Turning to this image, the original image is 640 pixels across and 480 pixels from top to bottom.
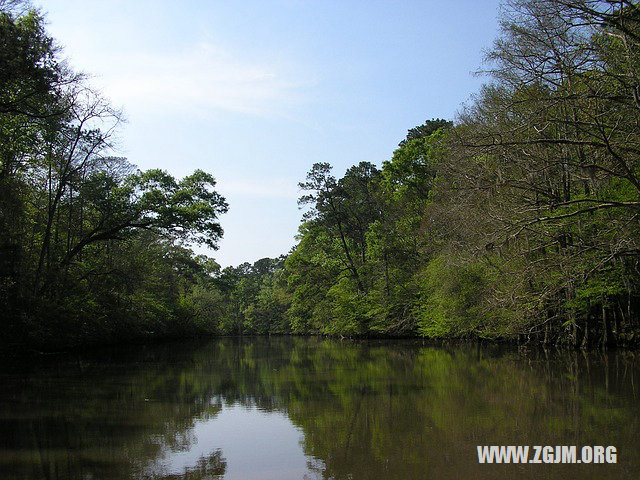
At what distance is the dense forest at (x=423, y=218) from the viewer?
11648 millimetres

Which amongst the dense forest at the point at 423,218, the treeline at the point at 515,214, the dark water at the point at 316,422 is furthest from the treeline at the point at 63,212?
the treeline at the point at 515,214

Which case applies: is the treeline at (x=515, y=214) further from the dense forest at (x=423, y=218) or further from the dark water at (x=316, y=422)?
the dark water at (x=316, y=422)

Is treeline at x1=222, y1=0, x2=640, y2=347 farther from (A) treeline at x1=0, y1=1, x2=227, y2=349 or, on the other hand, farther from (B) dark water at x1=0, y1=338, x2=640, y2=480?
(A) treeline at x1=0, y1=1, x2=227, y2=349

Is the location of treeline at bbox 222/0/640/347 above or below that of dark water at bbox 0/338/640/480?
above

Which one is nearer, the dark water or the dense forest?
the dark water

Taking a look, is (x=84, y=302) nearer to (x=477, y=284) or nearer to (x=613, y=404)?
(x=477, y=284)

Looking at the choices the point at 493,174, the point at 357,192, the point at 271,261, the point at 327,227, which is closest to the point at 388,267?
the point at 327,227

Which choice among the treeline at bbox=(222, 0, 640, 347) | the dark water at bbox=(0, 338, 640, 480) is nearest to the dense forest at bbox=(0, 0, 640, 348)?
the treeline at bbox=(222, 0, 640, 347)

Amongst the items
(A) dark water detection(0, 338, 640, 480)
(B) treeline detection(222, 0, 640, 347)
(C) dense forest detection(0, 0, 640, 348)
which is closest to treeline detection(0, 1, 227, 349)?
(C) dense forest detection(0, 0, 640, 348)

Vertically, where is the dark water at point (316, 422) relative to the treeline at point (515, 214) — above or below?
below

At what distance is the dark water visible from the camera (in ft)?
20.8

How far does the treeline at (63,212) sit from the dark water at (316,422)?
21.3ft

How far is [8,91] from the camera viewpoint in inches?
617

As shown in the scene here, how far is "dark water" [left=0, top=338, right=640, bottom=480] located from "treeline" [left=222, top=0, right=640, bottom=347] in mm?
3000
